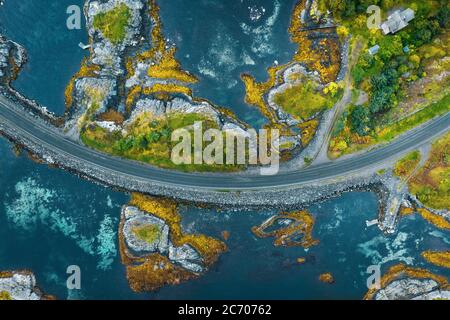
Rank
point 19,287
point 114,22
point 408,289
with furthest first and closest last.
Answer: point 408,289
point 114,22
point 19,287

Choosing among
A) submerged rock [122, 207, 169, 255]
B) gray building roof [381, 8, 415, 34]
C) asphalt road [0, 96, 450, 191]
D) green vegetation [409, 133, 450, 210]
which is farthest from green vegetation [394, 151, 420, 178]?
submerged rock [122, 207, 169, 255]

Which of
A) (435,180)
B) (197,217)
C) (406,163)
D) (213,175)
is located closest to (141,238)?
(197,217)

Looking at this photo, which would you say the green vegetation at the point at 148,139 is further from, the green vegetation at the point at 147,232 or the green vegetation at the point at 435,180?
the green vegetation at the point at 435,180

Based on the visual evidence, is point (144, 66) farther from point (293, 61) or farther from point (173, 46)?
point (293, 61)

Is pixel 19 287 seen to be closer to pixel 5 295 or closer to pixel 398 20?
pixel 5 295

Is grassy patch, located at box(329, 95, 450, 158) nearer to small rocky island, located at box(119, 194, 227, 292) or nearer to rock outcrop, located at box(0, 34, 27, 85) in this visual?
small rocky island, located at box(119, 194, 227, 292)

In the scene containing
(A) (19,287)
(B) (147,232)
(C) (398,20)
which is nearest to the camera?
(A) (19,287)
